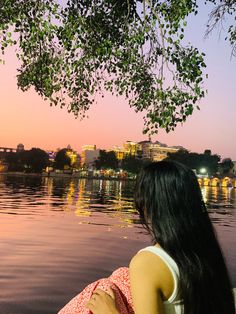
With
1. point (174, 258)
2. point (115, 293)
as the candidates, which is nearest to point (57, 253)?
point (115, 293)

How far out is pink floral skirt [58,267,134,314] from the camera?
122 inches

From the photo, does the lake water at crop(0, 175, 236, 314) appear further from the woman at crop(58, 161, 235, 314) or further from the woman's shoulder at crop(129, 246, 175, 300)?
the woman's shoulder at crop(129, 246, 175, 300)

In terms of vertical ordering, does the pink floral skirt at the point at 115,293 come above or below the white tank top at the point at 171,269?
below

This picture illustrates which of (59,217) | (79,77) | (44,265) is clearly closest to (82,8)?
(79,77)

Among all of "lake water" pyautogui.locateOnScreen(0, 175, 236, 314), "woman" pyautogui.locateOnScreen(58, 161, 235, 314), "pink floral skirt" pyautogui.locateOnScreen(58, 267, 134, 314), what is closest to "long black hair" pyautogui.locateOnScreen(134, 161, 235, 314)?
"woman" pyautogui.locateOnScreen(58, 161, 235, 314)

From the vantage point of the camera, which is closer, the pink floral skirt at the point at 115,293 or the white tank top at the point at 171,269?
the white tank top at the point at 171,269

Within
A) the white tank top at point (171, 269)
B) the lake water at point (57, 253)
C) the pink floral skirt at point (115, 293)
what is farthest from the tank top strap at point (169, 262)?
the lake water at point (57, 253)

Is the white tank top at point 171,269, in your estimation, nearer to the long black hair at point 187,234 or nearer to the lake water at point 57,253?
the long black hair at point 187,234

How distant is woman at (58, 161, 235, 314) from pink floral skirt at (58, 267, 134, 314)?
2.2 inches

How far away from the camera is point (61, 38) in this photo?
29.4ft

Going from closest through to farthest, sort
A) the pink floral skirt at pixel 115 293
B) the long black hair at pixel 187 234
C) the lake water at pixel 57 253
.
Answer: the long black hair at pixel 187 234 < the pink floral skirt at pixel 115 293 < the lake water at pixel 57 253

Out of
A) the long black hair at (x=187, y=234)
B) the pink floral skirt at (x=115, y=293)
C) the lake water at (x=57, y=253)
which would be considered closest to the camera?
the long black hair at (x=187, y=234)

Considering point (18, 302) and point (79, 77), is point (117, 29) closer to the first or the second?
point (79, 77)

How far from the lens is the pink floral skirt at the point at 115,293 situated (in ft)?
10.2
